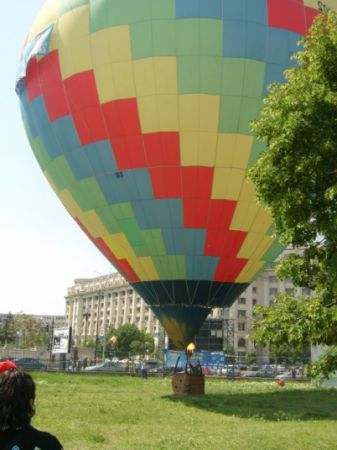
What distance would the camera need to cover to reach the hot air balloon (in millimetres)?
19000

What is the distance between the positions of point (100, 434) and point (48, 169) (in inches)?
503

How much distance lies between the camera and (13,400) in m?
3.33

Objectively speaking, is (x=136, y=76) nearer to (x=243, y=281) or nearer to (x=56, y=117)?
(x=56, y=117)

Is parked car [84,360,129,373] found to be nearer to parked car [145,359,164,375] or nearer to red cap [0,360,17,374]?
parked car [145,359,164,375]

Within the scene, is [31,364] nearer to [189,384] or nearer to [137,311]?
[189,384]

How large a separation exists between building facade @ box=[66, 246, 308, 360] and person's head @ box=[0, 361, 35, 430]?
276 feet

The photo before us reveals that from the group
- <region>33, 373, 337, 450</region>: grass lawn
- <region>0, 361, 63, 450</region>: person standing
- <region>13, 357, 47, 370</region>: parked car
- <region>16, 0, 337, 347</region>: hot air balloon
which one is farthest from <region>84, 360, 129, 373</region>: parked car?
<region>0, 361, 63, 450</region>: person standing

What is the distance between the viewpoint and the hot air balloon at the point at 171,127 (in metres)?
19.0

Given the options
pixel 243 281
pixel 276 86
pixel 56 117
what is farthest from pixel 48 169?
pixel 276 86

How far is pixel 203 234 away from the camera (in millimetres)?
20078

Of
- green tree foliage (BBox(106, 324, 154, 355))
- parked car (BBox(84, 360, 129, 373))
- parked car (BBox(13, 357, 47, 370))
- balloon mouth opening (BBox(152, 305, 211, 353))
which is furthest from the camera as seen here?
green tree foliage (BBox(106, 324, 154, 355))

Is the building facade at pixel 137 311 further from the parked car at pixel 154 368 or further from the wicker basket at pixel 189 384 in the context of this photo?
the wicker basket at pixel 189 384

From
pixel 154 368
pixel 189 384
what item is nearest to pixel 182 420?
pixel 189 384

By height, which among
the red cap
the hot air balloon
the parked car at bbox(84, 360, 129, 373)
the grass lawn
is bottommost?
the grass lawn
